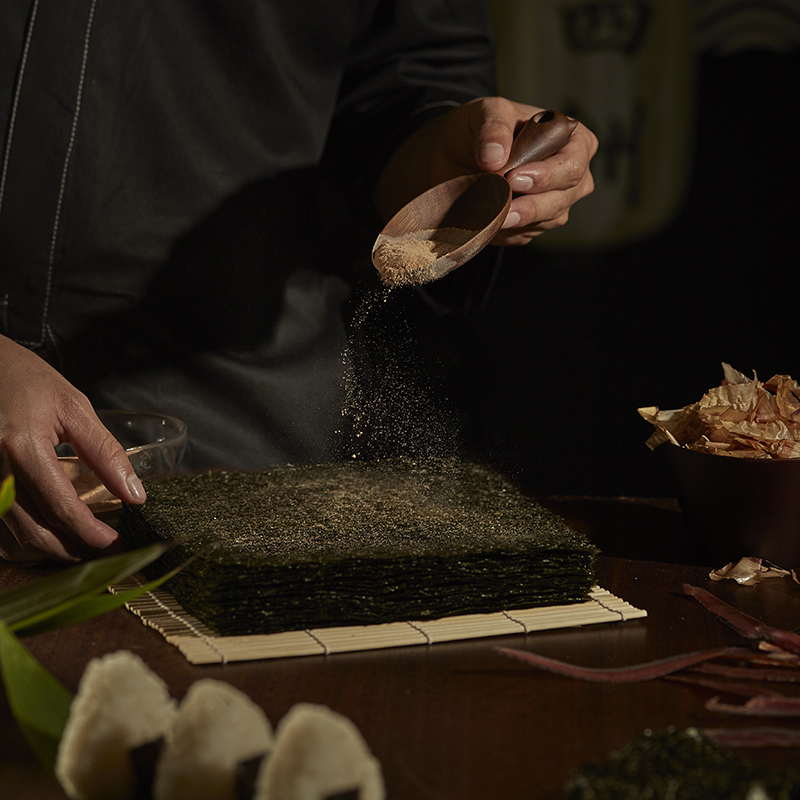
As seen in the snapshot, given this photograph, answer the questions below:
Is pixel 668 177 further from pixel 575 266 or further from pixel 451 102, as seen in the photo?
pixel 451 102

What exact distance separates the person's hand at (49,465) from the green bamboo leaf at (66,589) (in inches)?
11.7

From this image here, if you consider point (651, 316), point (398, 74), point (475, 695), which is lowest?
point (475, 695)

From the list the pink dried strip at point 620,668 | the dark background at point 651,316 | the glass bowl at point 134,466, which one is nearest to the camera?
the pink dried strip at point 620,668

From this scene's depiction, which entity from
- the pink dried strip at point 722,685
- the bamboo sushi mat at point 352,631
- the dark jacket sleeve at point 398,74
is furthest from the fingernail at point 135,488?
the dark jacket sleeve at point 398,74

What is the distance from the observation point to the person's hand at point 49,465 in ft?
2.89

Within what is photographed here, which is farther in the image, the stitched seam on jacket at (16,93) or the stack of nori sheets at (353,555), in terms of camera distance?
the stitched seam on jacket at (16,93)

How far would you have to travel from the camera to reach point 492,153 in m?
1.15

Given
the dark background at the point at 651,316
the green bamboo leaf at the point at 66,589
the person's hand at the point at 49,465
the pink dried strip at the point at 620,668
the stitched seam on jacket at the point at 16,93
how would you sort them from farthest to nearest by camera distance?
the dark background at the point at 651,316, the stitched seam on jacket at the point at 16,93, the person's hand at the point at 49,465, the pink dried strip at the point at 620,668, the green bamboo leaf at the point at 66,589

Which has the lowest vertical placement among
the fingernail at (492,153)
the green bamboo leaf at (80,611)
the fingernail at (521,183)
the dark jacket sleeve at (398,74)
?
the green bamboo leaf at (80,611)

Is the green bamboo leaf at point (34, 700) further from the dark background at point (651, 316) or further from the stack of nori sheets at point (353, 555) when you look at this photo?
the dark background at point (651, 316)

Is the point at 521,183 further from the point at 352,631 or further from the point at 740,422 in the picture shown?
the point at 352,631

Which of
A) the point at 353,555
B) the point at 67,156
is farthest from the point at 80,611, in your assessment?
the point at 67,156

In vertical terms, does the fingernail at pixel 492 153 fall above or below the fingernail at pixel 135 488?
above

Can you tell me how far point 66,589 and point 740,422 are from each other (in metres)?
0.69
